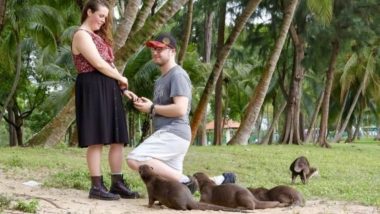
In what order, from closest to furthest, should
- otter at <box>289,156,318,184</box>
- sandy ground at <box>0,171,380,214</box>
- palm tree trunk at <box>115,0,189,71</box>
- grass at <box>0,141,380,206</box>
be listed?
sandy ground at <box>0,171,380,214</box>, grass at <box>0,141,380,206</box>, otter at <box>289,156,318,184</box>, palm tree trunk at <box>115,0,189,71</box>

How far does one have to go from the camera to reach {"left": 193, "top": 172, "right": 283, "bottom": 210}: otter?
6.24 meters

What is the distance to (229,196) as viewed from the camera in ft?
20.5

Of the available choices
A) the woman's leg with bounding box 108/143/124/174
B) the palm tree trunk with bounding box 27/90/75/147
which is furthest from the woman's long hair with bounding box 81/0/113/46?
the palm tree trunk with bounding box 27/90/75/147

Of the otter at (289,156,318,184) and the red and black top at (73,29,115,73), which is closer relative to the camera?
the red and black top at (73,29,115,73)

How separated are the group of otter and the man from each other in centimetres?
16

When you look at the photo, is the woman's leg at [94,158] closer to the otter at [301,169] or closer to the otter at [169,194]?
the otter at [169,194]

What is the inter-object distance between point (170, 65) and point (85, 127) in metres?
1.06

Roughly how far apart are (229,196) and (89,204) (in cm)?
137

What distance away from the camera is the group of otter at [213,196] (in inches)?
234

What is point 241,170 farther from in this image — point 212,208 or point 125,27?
point 212,208

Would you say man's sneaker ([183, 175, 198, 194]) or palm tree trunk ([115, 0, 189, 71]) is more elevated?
palm tree trunk ([115, 0, 189, 71])

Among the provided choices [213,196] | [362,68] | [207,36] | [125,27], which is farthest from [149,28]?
[362,68]

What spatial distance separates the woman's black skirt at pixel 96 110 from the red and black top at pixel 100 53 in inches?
2.4

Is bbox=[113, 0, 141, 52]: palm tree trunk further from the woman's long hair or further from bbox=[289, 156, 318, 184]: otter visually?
the woman's long hair
